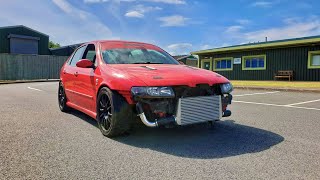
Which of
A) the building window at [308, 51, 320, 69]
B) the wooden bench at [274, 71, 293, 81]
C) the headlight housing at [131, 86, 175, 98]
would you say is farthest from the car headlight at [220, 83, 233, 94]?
the wooden bench at [274, 71, 293, 81]

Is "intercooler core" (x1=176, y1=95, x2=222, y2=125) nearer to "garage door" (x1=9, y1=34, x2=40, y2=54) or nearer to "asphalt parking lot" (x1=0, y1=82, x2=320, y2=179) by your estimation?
"asphalt parking lot" (x1=0, y1=82, x2=320, y2=179)

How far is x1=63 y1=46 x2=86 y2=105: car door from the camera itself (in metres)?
5.90

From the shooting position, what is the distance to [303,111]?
23.8 feet

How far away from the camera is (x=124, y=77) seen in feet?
13.3

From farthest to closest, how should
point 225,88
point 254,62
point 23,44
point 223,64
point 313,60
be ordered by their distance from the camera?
point 23,44 < point 223,64 < point 254,62 < point 313,60 < point 225,88

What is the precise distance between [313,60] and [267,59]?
351cm

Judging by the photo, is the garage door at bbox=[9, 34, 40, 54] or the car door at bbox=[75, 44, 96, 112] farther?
the garage door at bbox=[9, 34, 40, 54]

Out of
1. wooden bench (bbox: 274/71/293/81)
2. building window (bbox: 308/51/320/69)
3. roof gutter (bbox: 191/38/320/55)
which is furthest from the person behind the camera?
wooden bench (bbox: 274/71/293/81)

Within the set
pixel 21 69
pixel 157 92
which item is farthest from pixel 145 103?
pixel 21 69

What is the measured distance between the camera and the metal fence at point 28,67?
2686 cm

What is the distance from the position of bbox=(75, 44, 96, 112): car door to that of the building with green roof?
16.5 m

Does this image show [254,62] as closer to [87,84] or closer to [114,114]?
[87,84]

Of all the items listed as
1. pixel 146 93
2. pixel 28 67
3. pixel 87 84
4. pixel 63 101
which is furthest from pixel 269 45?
pixel 28 67

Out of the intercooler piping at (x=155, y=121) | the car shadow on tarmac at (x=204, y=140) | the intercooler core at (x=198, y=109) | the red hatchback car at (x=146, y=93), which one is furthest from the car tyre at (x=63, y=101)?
the intercooler core at (x=198, y=109)
